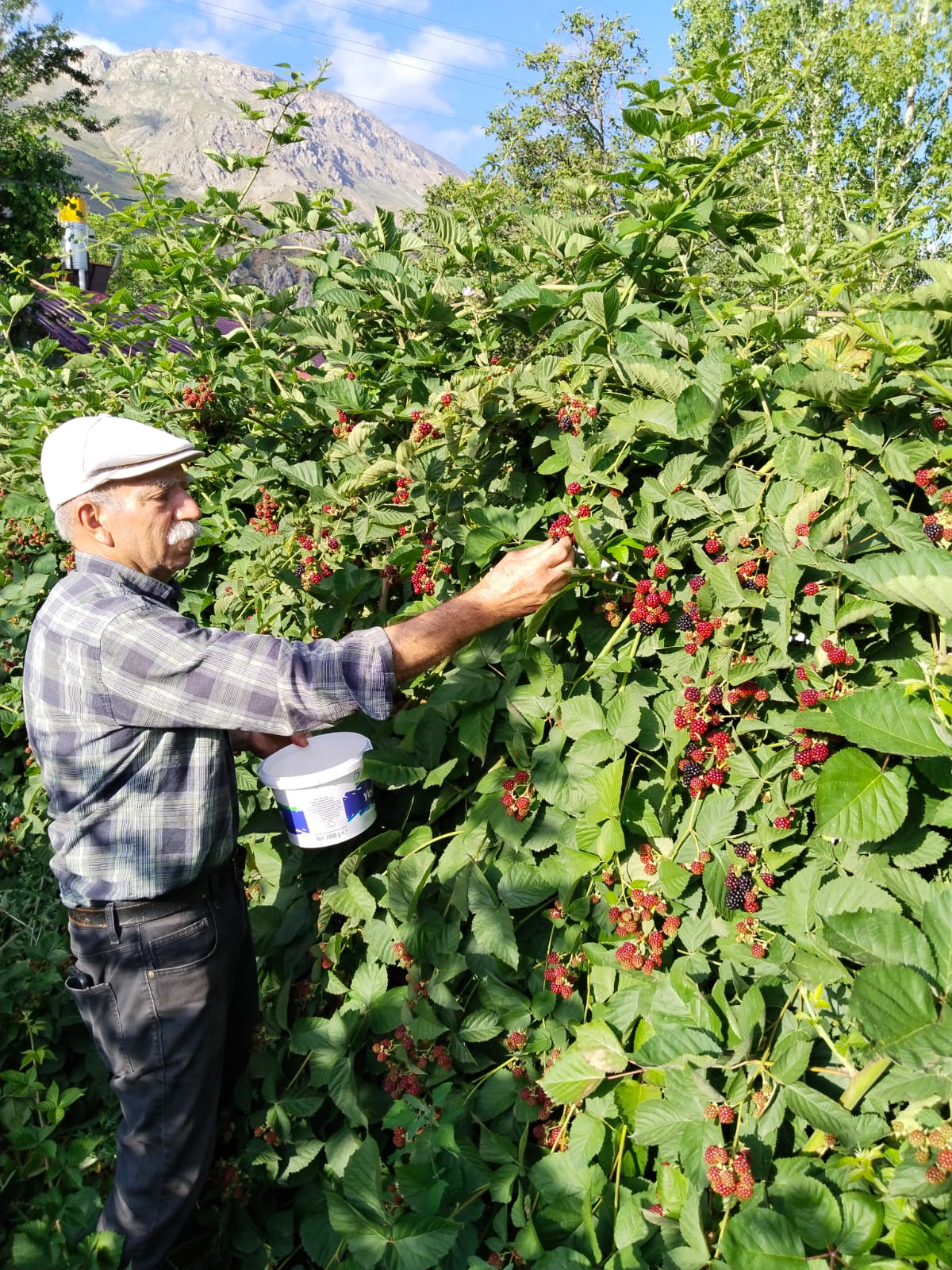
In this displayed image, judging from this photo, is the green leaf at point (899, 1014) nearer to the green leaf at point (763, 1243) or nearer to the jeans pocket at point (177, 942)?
the green leaf at point (763, 1243)

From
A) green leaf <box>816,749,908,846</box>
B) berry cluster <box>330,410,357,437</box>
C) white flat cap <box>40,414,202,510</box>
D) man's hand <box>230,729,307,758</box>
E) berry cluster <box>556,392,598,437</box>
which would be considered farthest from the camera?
man's hand <box>230,729,307,758</box>

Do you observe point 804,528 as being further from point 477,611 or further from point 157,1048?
point 157,1048

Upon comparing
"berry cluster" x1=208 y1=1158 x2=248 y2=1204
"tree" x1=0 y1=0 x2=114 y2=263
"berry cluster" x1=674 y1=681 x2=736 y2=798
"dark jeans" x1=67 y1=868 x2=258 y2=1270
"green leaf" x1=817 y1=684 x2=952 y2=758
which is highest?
"tree" x1=0 y1=0 x2=114 y2=263

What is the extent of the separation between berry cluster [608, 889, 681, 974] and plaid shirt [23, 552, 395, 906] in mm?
601

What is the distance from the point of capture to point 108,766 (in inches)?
76.6

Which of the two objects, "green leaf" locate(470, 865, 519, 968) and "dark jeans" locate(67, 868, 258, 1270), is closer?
"green leaf" locate(470, 865, 519, 968)

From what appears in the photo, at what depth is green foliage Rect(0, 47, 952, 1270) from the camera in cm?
132

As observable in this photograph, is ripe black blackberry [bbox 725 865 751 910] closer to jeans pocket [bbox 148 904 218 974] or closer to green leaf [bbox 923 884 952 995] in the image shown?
green leaf [bbox 923 884 952 995]

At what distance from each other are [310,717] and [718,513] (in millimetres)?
876

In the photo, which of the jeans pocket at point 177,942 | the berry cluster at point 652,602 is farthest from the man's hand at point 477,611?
the jeans pocket at point 177,942

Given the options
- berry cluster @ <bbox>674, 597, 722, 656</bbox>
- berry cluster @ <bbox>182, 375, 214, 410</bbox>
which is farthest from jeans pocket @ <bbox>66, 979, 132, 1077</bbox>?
berry cluster @ <bbox>182, 375, 214, 410</bbox>

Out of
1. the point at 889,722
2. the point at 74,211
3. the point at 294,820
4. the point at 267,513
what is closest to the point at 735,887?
the point at 889,722

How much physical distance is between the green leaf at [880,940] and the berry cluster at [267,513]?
204 cm

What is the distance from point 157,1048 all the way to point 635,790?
1271 millimetres
